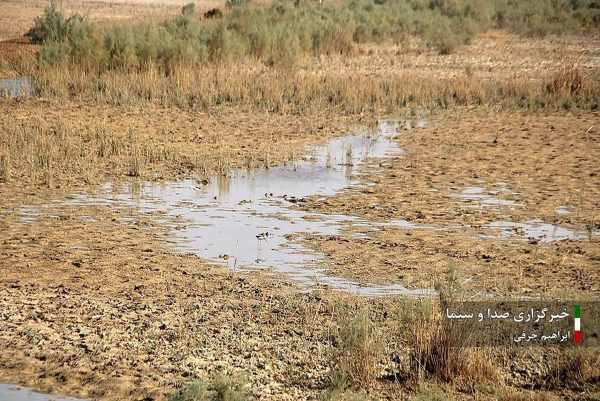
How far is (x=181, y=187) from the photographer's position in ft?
47.6

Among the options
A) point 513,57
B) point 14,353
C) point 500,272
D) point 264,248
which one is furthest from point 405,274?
point 513,57

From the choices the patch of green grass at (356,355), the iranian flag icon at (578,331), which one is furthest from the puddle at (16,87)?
the iranian flag icon at (578,331)

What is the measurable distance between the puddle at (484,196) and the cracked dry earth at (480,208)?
0.12 feet

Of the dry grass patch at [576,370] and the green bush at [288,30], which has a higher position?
the dry grass patch at [576,370]

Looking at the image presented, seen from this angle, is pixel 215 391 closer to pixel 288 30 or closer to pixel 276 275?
pixel 276 275

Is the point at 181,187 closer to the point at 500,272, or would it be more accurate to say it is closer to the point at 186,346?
the point at 500,272

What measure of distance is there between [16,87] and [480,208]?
1318 centimetres

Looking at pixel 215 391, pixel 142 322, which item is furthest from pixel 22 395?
pixel 142 322

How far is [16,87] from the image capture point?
23.3 meters

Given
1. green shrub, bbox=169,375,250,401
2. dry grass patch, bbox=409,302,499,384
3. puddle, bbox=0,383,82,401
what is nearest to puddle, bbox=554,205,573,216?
dry grass patch, bbox=409,302,499,384

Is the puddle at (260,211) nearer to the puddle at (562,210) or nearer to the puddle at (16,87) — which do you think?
the puddle at (562,210)

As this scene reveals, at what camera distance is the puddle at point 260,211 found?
10.7 metres

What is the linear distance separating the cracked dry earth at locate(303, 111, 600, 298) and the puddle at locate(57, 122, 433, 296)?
296mm

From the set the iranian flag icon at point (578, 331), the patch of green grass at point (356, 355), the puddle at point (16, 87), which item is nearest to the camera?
the patch of green grass at point (356, 355)
